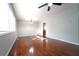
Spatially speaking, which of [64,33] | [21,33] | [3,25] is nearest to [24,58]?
[3,25]

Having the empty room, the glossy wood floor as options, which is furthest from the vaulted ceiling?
the glossy wood floor

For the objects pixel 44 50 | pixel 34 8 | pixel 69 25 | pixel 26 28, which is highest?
pixel 34 8

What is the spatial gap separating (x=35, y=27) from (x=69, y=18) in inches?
326

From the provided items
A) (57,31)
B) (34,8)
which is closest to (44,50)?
(34,8)

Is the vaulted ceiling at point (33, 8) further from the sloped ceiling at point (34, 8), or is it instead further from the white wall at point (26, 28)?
the white wall at point (26, 28)

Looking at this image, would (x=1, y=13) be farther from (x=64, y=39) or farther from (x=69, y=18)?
(x=64, y=39)

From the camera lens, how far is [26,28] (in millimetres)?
13203

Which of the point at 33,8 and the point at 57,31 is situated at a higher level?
the point at 33,8

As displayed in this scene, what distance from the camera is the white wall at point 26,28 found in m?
12.7

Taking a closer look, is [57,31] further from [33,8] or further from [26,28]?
[26,28]

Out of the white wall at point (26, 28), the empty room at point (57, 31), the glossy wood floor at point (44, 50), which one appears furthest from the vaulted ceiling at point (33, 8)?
the white wall at point (26, 28)

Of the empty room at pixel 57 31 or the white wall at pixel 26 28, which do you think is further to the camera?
the white wall at pixel 26 28

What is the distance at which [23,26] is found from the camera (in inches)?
512

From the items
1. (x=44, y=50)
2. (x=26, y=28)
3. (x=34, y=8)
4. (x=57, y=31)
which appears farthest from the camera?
(x=26, y=28)
